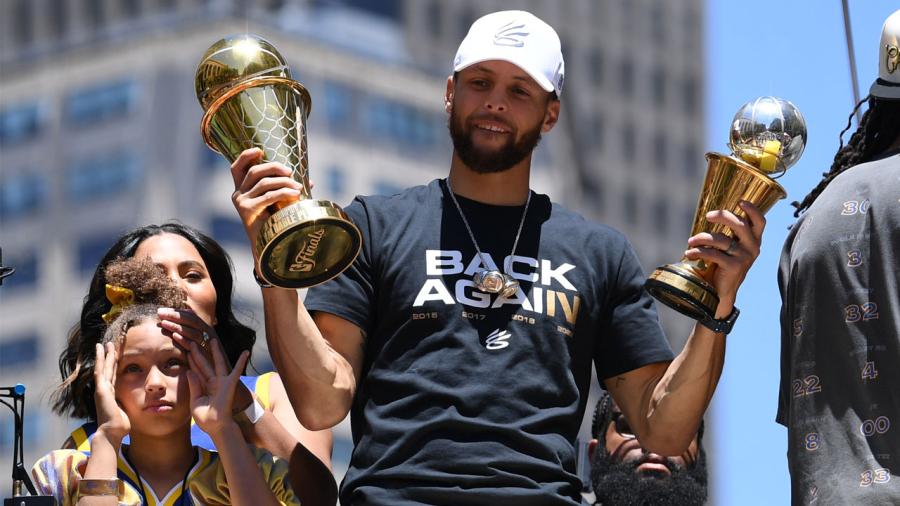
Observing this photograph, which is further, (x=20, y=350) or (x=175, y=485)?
(x=20, y=350)

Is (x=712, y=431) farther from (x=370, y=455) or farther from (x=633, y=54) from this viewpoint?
(x=370, y=455)

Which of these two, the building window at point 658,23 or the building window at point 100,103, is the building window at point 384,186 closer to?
the building window at point 100,103

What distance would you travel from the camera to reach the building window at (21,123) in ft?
227

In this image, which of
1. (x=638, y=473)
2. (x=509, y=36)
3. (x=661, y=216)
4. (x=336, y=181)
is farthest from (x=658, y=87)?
(x=509, y=36)

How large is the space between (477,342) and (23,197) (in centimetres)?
6499

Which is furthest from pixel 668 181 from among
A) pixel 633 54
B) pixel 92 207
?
pixel 92 207

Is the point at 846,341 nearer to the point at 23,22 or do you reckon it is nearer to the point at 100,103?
the point at 100,103

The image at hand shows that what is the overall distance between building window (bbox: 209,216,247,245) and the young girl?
5906 cm

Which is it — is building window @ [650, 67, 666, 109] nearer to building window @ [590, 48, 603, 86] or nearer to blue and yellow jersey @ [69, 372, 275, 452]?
building window @ [590, 48, 603, 86]

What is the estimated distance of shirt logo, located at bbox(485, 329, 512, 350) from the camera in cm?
535

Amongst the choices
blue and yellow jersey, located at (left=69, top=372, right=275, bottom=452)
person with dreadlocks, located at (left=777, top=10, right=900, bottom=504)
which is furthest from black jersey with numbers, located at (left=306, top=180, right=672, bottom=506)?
person with dreadlocks, located at (left=777, top=10, right=900, bottom=504)

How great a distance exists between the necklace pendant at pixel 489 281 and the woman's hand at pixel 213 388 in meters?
0.71

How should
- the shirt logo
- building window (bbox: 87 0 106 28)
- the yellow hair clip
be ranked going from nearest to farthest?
the shirt logo, the yellow hair clip, building window (bbox: 87 0 106 28)

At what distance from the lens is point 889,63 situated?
202 inches
